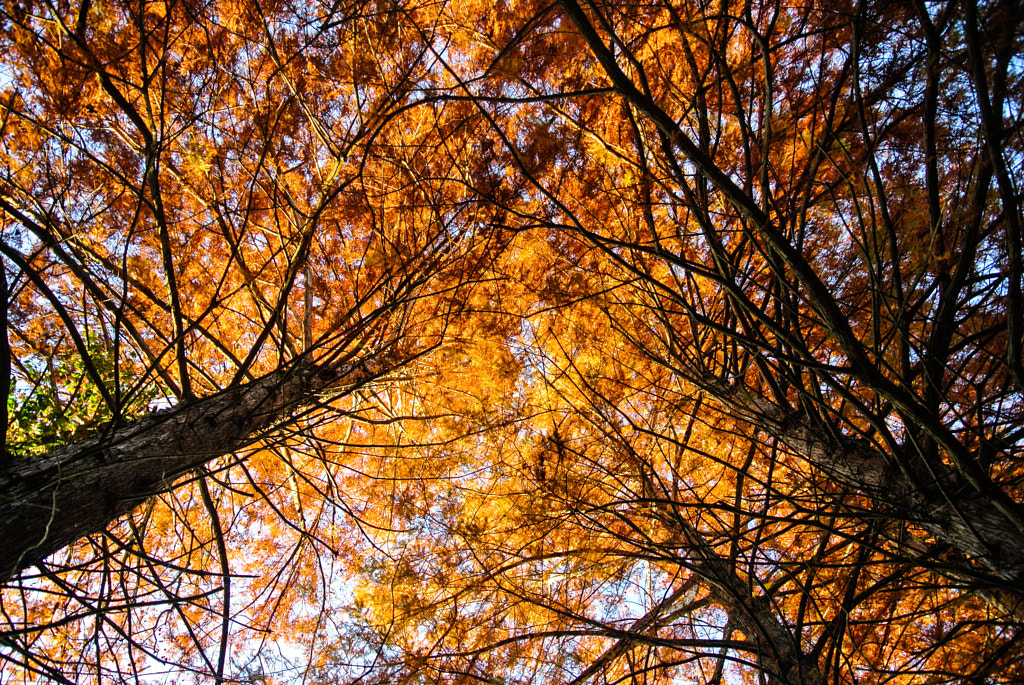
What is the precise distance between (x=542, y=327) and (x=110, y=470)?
291 cm

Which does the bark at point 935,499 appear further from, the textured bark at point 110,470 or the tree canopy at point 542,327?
the textured bark at point 110,470

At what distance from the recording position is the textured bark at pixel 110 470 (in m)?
1.71

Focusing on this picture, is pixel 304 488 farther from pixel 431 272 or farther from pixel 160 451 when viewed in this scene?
pixel 431 272

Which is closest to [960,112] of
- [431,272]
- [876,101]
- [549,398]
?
[876,101]

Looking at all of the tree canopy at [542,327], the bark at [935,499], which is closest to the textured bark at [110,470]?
the tree canopy at [542,327]

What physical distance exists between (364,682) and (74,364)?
2.60 metres

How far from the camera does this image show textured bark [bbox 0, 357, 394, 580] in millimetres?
1714

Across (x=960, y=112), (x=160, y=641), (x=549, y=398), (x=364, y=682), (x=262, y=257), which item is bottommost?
(x=364, y=682)

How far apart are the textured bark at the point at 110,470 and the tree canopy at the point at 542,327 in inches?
0.6

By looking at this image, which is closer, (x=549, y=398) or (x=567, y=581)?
(x=567, y=581)

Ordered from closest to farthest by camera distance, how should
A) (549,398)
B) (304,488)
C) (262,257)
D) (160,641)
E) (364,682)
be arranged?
(364,682)
(160,641)
(549,398)
(262,257)
(304,488)

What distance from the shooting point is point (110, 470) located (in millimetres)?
2000

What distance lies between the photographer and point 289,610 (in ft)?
13.3

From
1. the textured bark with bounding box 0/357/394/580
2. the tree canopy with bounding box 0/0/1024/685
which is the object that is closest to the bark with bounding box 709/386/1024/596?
the tree canopy with bounding box 0/0/1024/685
